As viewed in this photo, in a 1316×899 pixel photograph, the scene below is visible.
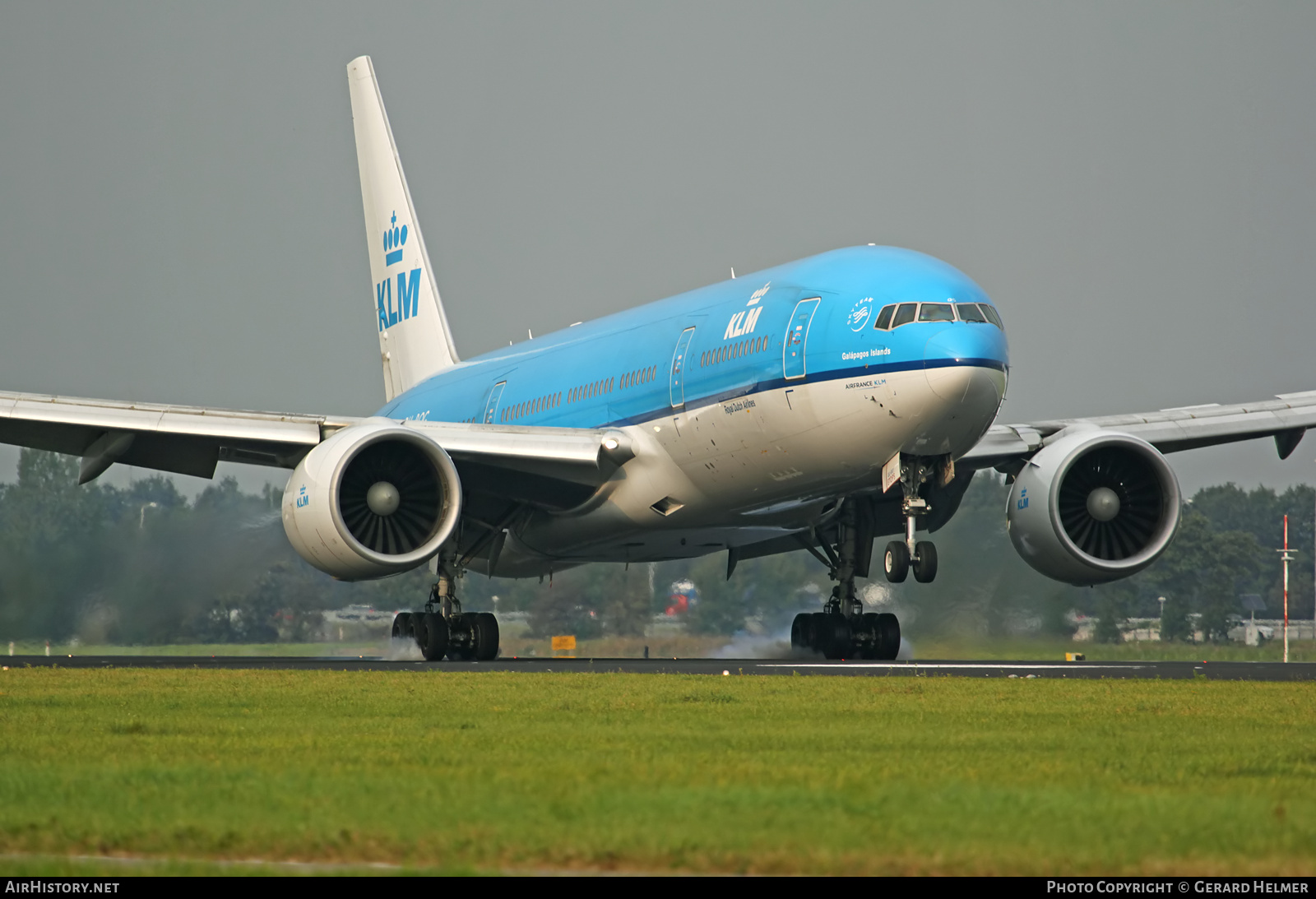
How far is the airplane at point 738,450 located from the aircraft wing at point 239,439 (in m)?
0.04

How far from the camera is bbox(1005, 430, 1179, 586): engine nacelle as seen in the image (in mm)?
25078

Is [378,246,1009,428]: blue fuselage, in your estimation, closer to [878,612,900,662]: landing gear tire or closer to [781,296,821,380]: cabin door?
[781,296,821,380]: cabin door

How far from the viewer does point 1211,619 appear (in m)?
37.0

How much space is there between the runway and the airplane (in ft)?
4.62

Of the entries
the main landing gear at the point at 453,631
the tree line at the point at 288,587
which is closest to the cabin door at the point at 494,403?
the tree line at the point at 288,587

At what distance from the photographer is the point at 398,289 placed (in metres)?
38.9

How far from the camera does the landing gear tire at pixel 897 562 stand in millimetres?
21406

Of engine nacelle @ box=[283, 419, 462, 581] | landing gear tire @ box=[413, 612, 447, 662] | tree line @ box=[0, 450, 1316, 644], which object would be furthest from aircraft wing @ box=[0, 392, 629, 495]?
tree line @ box=[0, 450, 1316, 644]

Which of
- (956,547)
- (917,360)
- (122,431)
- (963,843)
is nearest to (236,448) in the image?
(122,431)

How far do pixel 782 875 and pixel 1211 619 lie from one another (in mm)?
32668

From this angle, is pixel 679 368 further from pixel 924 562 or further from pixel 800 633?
pixel 800 633

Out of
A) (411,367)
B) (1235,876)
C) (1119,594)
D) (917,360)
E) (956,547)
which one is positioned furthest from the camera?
(411,367)

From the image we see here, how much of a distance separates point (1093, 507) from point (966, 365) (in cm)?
522

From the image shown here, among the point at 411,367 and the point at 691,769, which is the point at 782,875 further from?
the point at 411,367
